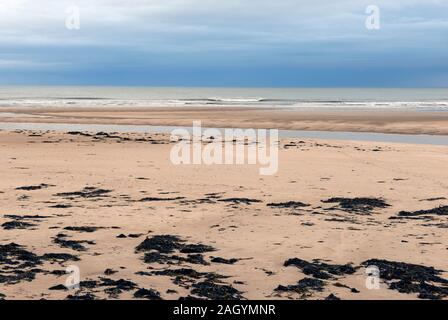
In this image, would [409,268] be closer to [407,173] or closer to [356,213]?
[356,213]

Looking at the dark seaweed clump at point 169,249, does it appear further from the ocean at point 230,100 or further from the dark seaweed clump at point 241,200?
the ocean at point 230,100

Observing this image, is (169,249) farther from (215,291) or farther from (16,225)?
(16,225)

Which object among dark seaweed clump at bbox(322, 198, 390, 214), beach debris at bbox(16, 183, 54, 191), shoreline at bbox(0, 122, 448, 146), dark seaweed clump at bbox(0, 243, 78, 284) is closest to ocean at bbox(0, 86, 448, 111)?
shoreline at bbox(0, 122, 448, 146)

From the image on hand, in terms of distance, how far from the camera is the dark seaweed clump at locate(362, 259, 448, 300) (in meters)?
7.01

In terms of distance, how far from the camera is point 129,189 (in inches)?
547

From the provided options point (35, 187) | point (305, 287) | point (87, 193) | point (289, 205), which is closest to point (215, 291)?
point (305, 287)

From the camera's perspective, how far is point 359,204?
40.1 feet

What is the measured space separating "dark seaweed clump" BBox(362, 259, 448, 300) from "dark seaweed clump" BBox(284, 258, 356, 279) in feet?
1.21

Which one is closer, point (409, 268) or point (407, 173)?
point (409, 268)

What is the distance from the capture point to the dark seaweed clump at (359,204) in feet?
38.7

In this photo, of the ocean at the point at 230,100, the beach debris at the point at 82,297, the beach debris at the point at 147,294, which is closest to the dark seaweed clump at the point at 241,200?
the beach debris at the point at 147,294

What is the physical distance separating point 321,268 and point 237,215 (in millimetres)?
3529
